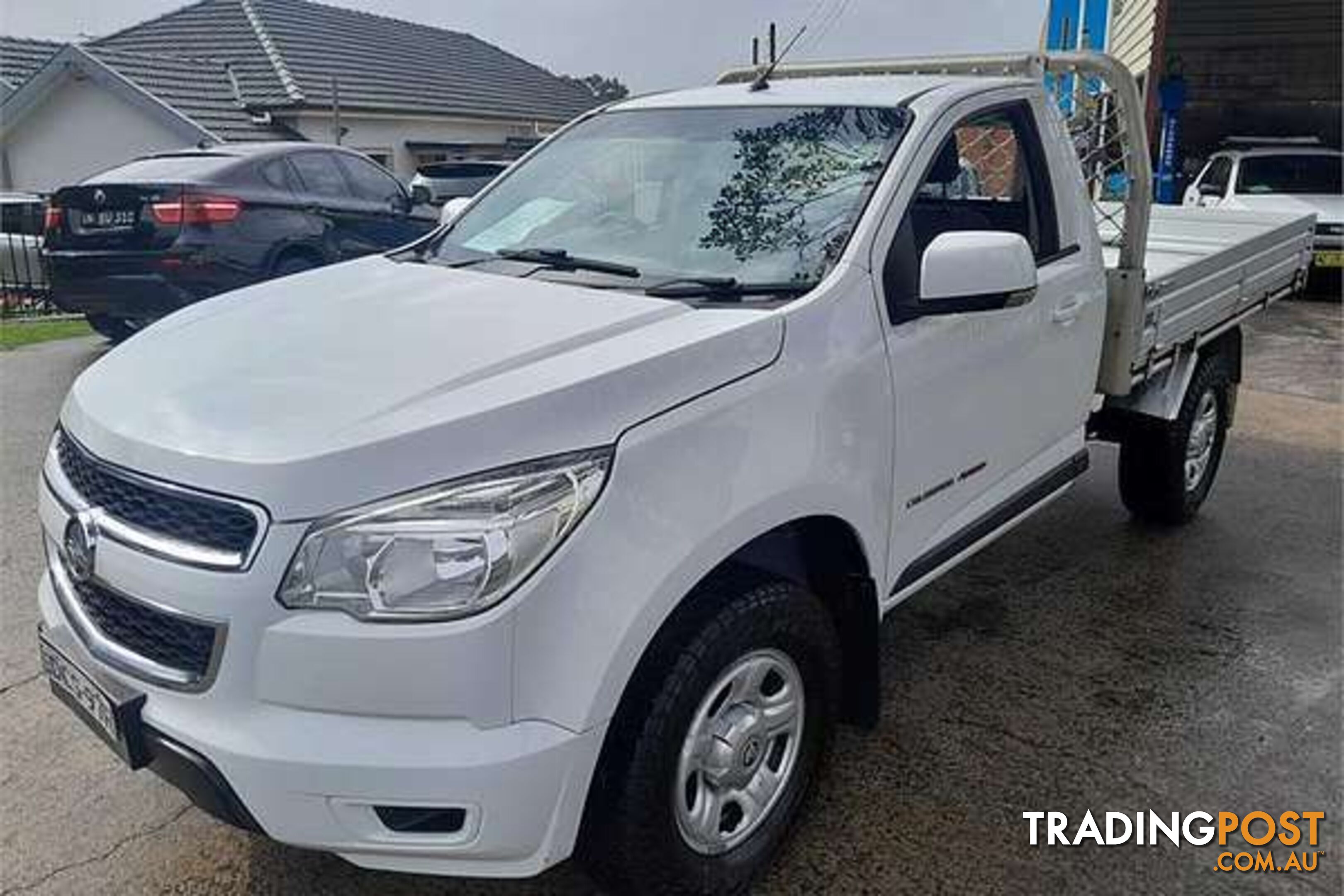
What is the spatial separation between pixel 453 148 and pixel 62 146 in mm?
8722

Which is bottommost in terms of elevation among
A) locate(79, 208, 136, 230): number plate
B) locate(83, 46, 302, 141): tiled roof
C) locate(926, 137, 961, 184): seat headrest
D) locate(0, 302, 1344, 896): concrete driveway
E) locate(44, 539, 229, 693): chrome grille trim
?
locate(0, 302, 1344, 896): concrete driveway

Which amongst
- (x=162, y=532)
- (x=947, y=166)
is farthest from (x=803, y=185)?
(x=162, y=532)

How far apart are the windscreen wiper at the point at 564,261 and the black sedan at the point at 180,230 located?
4.99 m

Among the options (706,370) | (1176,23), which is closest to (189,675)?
(706,370)

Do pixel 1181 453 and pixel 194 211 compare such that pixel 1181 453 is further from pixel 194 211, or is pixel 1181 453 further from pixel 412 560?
pixel 194 211

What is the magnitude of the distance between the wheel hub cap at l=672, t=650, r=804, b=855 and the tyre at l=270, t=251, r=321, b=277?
253 inches

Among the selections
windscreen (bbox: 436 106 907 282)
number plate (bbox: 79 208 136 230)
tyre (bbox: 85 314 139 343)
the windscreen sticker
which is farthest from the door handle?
tyre (bbox: 85 314 139 343)

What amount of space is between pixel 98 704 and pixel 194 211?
19.7 ft

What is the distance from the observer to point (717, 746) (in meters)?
2.37

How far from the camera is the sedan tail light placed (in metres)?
7.31

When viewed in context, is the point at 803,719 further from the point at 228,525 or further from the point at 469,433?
the point at 228,525

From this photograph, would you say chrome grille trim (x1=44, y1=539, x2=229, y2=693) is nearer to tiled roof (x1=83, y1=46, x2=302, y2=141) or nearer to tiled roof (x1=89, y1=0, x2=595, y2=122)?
tiled roof (x1=83, y1=46, x2=302, y2=141)

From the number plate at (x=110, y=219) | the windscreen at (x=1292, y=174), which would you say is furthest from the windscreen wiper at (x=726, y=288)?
the windscreen at (x=1292, y=174)

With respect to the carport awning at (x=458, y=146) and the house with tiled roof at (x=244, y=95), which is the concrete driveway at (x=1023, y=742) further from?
the carport awning at (x=458, y=146)
